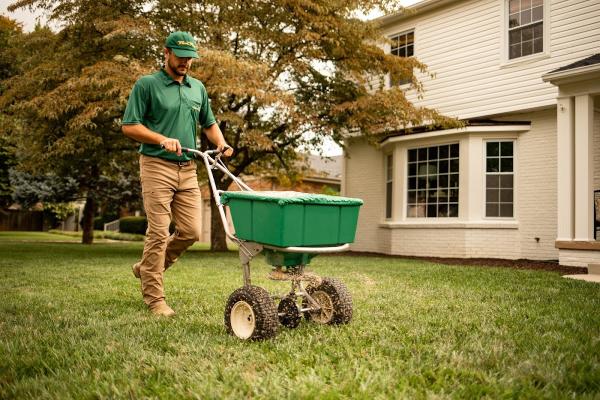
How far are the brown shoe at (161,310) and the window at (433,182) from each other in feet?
31.2

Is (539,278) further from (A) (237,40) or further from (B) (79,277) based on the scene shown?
(A) (237,40)

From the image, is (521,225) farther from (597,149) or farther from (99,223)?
(99,223)

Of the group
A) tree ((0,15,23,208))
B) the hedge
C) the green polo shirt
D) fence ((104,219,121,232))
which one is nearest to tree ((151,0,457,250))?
tree ((0,15,23,208))

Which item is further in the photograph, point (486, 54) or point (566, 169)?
point (486, 54)

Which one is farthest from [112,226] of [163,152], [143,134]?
[143,134]

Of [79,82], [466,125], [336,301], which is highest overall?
[79,82]

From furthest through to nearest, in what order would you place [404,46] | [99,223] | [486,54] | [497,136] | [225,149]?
[99,223], [404,46], [486,54], [497,136], [225,149]

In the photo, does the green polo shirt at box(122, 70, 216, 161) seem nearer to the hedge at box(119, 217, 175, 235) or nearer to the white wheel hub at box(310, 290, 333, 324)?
the white wheel hub at box(310, 290, 333, 324)

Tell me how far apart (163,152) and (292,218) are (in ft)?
4.95

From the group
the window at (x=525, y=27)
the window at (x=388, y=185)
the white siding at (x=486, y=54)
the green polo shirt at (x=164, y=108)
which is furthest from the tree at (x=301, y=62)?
the green polo shirt at (x=164, y=108)

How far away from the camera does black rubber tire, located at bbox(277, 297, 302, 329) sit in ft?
12.6

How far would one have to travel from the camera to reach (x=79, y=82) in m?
10.3

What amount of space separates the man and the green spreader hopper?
749mm

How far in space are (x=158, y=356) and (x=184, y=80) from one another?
2.27 meters
